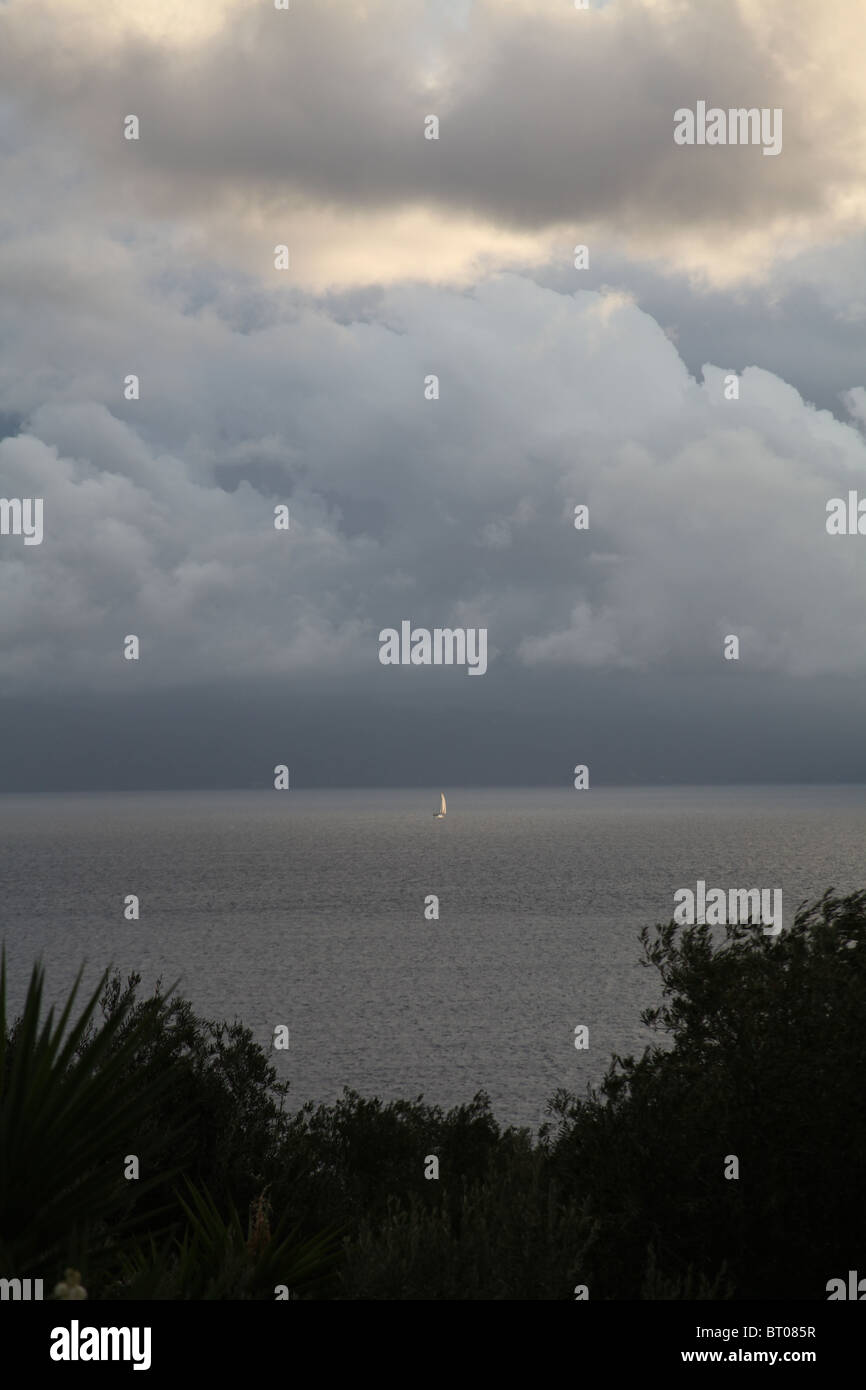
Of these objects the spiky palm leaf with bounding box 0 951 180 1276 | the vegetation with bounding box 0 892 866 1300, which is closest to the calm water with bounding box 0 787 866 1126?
the vegetation with bounding box 0 892 866 1300

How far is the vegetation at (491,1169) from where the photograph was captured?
691 cm

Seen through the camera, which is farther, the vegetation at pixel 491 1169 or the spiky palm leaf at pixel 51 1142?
the vegetation at pixel 491 1169

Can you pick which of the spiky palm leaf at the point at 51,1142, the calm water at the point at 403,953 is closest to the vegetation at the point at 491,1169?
the spiky palm leaf at the point at 51,1142

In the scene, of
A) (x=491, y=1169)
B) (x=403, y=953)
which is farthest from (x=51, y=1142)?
(x=403, y=953)

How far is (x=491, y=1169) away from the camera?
42.2ft

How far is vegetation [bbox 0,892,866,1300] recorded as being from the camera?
6906 mm

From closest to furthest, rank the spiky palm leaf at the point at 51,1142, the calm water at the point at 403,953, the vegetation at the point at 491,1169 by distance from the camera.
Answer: the spiky palm leaf at the point at 51,1142
the vegetation at the point at 491,1169
the calm water at the point at 403,953

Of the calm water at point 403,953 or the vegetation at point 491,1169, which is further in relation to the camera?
the calm water at point 403,953

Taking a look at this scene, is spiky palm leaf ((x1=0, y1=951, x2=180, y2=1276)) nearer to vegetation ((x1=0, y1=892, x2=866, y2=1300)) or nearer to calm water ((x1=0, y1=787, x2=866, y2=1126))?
vegetation ((x1=0, y1=892, x2=866, y2=1300))

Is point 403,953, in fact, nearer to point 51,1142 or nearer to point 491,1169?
point 491,1169

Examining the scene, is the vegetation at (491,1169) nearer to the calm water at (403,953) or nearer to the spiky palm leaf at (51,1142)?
the spiky palm leaf at (51,1142)

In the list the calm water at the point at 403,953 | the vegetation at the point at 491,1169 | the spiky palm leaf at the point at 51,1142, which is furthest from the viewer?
the calm water at the point at 403,953
